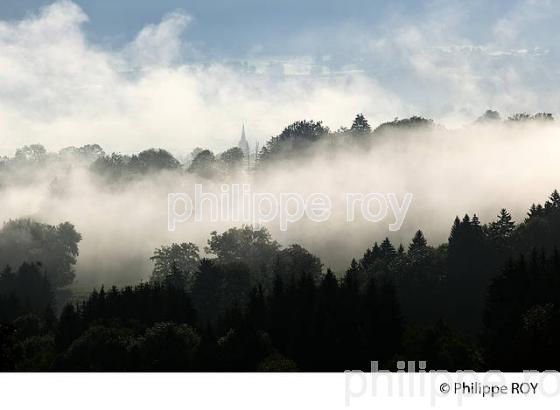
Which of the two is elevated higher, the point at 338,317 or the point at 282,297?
the point at 282,297

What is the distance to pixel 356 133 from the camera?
174m

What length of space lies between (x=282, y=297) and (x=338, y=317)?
14337 mm

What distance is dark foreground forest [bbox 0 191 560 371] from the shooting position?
75.0 metres

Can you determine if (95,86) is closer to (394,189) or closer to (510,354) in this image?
(510,354)

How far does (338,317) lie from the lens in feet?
283

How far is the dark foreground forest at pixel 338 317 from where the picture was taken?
75.0 meters

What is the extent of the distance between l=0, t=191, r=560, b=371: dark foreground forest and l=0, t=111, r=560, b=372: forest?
→ 258 mm

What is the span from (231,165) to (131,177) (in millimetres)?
25903

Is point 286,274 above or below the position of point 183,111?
below

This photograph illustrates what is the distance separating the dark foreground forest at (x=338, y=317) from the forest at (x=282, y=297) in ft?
0.85

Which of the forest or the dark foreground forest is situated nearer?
the dark foreground forest

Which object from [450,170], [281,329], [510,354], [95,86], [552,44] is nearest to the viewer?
[510,354]

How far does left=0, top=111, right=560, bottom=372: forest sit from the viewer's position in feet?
253
